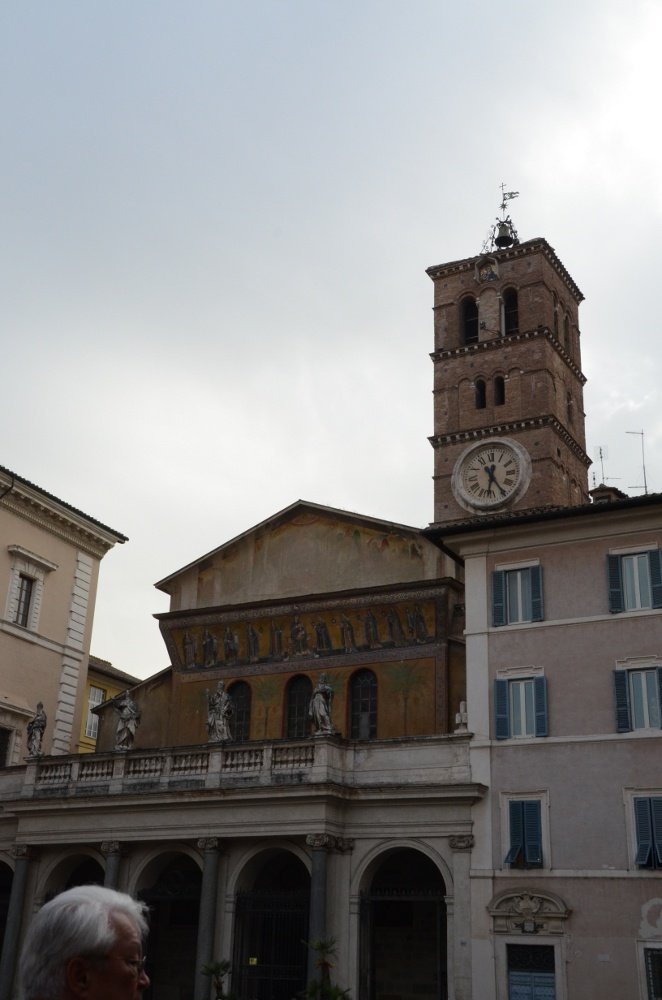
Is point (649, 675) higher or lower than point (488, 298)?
lower

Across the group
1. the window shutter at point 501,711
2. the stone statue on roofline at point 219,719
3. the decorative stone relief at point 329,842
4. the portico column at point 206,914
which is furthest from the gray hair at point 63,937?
the stone statue on roofline at point 219,719

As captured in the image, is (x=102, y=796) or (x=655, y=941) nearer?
(x=655, y=941)

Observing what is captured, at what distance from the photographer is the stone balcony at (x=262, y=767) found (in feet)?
83.4

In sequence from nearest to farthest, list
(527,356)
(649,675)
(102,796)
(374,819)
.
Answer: (649,675) < (374,819) < (102,796) < (527,356)

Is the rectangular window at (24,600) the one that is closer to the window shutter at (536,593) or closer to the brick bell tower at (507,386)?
the window shutter at (536,593)

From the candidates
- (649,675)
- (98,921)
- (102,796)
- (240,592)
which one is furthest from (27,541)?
(98,921)

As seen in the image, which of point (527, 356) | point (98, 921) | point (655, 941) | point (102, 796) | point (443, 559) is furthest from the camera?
point (527, 356)

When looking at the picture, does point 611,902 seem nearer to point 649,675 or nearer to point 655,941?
point 655,941

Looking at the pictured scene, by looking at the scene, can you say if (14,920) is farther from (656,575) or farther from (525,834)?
→ (656,575)

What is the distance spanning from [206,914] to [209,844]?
1589 mm

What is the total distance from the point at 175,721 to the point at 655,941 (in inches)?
655

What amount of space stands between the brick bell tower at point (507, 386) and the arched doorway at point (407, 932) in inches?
799

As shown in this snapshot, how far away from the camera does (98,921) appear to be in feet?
12.6

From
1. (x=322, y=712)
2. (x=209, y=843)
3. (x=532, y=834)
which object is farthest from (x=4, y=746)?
(x=532, y=834)
